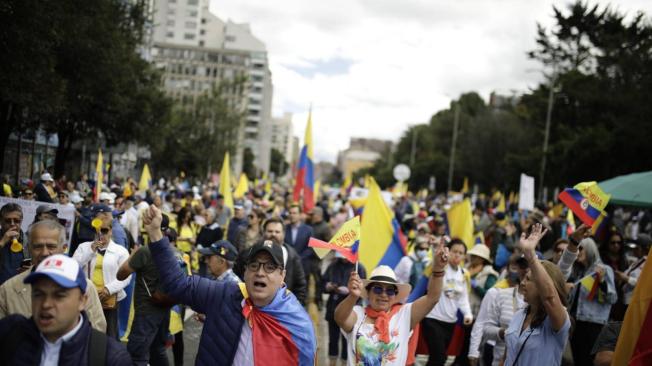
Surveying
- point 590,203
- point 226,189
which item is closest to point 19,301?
point 590,203

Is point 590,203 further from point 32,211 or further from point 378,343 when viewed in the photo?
point 32,211

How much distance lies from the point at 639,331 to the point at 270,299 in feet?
6.32

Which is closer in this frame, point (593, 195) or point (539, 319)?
point (539, 319)

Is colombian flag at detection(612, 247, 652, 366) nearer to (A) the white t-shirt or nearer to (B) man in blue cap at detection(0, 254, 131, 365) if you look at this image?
(A) the white t-shirt

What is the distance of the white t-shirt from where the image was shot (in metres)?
4.94

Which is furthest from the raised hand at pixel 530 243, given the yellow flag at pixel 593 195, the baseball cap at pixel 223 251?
the baseball cap at pixel 223 251

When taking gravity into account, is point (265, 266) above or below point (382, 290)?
above

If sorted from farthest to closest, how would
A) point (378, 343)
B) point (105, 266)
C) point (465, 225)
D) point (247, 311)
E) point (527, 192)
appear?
point (527, 192)
point (465, 225)
point (105, 266)
point (378, 343)
point (247, 311)

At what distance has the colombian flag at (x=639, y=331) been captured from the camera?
3148 millimetres

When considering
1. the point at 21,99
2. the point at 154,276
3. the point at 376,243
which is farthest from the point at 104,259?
the point at 21,99

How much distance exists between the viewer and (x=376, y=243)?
938 cm

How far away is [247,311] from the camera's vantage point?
4012mm

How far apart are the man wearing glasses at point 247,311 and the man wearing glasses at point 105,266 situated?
8.31 ft

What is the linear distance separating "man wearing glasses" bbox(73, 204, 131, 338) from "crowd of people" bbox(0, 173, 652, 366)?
14mm
